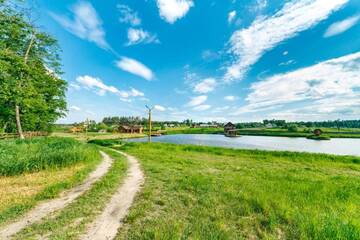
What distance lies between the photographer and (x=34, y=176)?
9617 mm

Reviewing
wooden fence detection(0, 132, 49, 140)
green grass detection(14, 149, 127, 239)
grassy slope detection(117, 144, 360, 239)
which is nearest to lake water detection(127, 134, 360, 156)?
wooden fence detection(0, 132, 49, 140)

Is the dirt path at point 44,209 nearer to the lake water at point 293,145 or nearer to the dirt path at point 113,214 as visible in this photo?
the dirt path at point 113,214

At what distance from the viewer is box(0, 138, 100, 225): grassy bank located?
19.5ft

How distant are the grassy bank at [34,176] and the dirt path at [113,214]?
7.15 ft

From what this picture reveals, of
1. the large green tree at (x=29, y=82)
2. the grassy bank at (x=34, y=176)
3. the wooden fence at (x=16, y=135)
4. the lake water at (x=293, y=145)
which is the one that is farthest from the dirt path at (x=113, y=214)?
the lake water at (x=293, y=145)

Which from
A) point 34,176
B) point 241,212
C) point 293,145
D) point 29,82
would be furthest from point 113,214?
point 293,145

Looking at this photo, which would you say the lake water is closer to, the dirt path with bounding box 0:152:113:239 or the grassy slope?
the grassy slope

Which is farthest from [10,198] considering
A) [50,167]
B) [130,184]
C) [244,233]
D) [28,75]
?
[28,75]

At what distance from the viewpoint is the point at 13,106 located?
77.1ft

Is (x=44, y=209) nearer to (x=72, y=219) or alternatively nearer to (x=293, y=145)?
(x=72, y=219)

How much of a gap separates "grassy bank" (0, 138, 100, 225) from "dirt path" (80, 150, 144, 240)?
85.9 inches

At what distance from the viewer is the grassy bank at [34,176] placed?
5.95 meters

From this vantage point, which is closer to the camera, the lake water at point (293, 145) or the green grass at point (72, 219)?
the green grass at point (72, 219)

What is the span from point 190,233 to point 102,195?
3.73 metres
